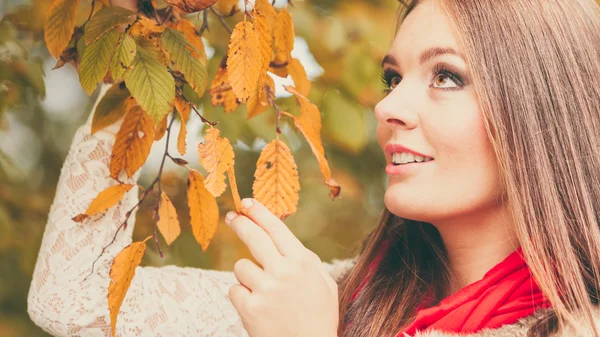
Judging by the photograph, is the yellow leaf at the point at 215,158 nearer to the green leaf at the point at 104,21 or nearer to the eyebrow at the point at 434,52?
the green leaf at the point at 104,21

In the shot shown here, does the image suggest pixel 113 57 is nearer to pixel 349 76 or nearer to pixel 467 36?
pixel 467 36

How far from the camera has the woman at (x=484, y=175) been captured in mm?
1122

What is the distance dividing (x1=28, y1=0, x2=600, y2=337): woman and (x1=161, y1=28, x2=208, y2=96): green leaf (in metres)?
0.37

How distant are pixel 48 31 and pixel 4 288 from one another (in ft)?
3.74

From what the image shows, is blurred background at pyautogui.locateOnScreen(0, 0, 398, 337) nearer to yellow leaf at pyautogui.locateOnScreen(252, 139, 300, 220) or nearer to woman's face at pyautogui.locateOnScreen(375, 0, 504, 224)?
woman's face at pyautogui.locateOnScreen(375, 0, 504, 224)

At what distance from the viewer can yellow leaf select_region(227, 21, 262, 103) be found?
83 centimetres

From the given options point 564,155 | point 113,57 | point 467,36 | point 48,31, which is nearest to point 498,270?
point 564,155

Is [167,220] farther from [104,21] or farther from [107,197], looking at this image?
[104,21]

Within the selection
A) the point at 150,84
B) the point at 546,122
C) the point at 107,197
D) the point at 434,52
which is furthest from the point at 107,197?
the point at 546,122

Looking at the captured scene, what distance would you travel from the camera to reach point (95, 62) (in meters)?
0.86

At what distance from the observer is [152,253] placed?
1.84 meters

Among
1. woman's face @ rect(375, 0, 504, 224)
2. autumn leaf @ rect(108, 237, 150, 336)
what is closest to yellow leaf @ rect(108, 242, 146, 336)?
autumn leaf @ rect(108, 237, 150, 336)

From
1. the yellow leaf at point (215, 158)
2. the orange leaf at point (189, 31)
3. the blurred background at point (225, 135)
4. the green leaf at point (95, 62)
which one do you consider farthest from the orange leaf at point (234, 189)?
the blurred background at point (225, 135)

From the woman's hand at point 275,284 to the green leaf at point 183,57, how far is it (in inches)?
7.9
